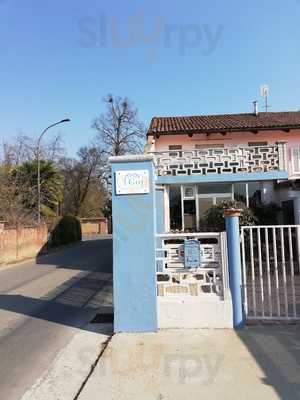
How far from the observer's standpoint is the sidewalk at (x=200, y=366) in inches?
171

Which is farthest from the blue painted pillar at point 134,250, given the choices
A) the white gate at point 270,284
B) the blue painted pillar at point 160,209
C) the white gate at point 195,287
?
the blue painted pillar at point 160,209

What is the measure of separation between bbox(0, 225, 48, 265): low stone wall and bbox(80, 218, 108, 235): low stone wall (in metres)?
32.8

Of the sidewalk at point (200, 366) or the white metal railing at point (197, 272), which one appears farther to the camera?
the white metal railing at point (197, 272)

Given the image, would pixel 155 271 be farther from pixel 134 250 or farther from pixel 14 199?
pixel 14 199

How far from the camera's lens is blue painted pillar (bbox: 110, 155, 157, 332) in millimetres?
6598

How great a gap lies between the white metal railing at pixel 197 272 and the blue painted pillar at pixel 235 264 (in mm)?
78

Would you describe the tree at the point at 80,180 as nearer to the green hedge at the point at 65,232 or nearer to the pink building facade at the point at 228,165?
the green hedge at the point at 65,232

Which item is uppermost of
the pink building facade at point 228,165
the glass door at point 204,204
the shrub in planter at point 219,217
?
the pink building facade at point 228,165

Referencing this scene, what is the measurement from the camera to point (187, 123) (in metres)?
25.4

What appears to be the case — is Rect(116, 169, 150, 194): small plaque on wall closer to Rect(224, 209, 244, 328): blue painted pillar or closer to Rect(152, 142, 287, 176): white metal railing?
Rect(224, 209, 244, 328): blue painted pillar

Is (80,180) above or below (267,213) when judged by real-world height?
above

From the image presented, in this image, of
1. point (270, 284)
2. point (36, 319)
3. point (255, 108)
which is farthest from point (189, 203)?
point (36, 319)

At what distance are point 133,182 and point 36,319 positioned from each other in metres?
3.58

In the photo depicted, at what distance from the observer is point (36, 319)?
821cm
